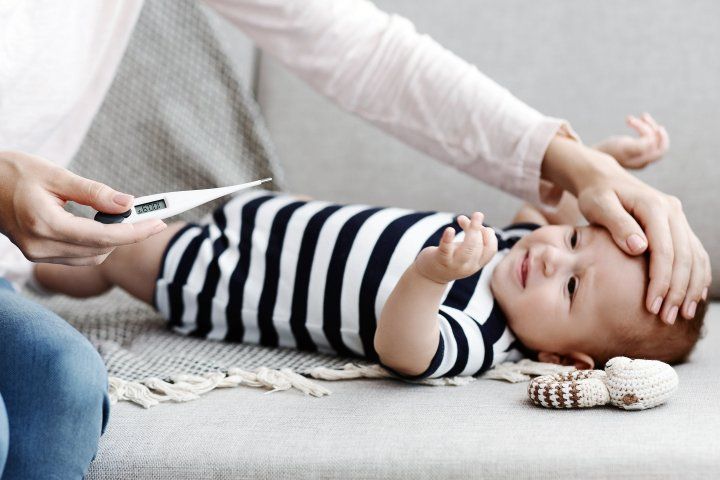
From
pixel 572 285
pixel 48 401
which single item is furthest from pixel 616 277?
pixel 48 401

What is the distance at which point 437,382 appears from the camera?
100cm

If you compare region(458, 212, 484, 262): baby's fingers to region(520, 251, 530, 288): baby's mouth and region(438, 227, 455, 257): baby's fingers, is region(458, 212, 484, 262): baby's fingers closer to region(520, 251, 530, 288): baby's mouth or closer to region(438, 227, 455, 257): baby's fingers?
region(438, 227, 455, 257): baby's fingers

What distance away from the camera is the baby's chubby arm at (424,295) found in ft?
2.78

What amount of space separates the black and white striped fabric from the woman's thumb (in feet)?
1.44

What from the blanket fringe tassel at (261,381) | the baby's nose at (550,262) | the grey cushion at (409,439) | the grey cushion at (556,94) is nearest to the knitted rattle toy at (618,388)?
the grey cushion at (409,439)

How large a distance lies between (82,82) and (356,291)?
458mm

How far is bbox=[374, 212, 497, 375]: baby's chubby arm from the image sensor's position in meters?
0.85

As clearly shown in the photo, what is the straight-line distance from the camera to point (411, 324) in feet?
3.08

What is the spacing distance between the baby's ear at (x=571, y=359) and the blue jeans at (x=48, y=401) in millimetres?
592

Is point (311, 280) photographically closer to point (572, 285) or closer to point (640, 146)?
point (572, 285)

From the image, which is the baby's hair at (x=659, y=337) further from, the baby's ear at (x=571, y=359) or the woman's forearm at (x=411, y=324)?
the woman's forearm at (x=411, y=324)

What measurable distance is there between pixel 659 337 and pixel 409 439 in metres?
0.41

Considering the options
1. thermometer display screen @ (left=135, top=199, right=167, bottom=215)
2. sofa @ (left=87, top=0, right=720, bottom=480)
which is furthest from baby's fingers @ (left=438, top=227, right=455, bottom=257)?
thermometer display screen @ (left=135, top=199, right=167, bottom=215)

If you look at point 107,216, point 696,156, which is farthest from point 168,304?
point 696,156
